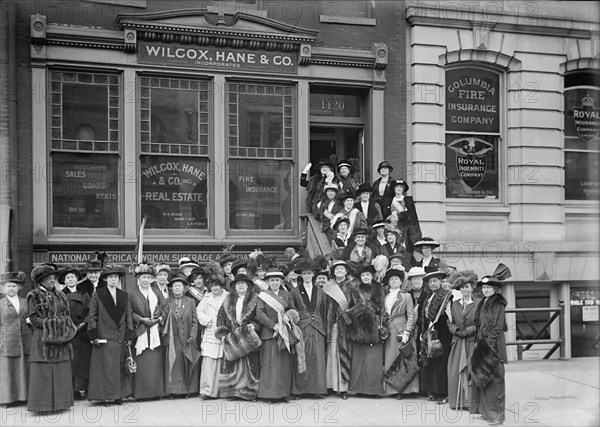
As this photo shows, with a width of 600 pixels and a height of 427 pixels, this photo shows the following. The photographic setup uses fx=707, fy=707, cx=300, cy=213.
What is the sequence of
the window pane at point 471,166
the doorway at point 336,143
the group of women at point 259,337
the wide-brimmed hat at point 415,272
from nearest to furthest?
the group of women at point 259,337 < the wide-brimmed hat at point 415,272 < the doorway at point 336,143 < the window pane at point 471,166

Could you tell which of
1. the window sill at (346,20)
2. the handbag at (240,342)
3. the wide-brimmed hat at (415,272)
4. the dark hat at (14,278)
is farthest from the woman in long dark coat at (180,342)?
the window sill at (346,20)

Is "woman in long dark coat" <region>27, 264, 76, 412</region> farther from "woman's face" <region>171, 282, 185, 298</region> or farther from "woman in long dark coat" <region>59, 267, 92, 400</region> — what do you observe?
"woman's face" <region>171, 282, 185, 298</region>

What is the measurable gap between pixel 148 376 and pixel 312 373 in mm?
2309

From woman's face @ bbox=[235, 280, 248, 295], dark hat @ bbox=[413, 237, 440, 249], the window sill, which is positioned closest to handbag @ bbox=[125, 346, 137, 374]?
woman's face @ bbox=[235, 280, 248, 295]

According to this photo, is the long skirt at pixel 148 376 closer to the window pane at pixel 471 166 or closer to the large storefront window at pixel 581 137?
the window pane at pixel 471 166

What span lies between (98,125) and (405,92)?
248 inches

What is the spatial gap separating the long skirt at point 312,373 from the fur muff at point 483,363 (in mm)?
2160

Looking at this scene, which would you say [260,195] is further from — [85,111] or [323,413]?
[323,413]

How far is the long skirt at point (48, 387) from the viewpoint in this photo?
29.1 ft

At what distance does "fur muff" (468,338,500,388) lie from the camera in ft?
29.5

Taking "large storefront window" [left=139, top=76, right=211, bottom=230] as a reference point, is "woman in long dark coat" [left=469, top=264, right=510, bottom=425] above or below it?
below

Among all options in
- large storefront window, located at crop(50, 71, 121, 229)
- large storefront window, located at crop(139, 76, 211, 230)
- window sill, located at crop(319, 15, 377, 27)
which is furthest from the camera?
window sill, located at crop(319, 15, 377, 27)

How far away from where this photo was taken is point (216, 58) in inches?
541

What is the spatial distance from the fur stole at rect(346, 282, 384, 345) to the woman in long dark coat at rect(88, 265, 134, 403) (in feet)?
10.3
